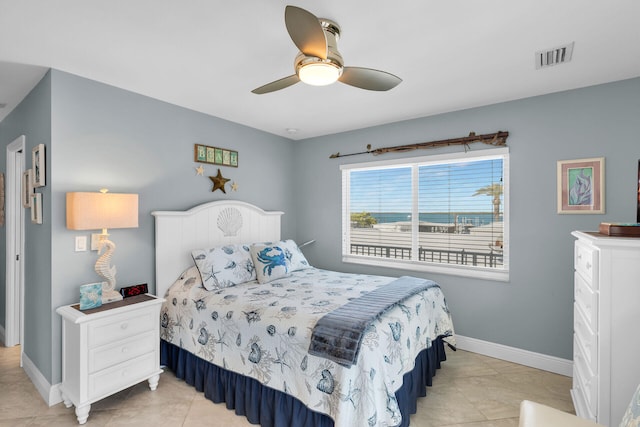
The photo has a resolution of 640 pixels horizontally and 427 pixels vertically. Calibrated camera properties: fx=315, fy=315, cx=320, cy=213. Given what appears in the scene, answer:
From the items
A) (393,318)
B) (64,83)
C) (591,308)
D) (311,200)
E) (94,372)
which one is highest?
(64,83)

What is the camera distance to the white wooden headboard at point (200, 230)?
9.81ft

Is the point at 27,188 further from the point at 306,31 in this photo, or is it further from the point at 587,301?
the point at 587,301

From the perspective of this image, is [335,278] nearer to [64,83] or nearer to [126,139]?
[126,139]

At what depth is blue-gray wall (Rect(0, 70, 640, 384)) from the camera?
245cm

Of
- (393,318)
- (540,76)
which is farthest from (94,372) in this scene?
(540,76)

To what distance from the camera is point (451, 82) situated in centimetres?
264

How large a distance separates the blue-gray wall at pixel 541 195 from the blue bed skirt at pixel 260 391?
81cm

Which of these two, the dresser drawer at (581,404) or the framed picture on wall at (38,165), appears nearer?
the dresser drawer at (581,404)

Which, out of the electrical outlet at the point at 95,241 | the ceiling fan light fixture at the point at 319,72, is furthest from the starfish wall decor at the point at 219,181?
the ceiling fan light fixture at the point at 319,72

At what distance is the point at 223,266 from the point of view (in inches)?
116

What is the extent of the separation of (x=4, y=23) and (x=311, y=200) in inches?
133

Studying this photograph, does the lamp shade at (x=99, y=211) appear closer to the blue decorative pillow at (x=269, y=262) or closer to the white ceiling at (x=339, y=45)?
the white ceiling at (x=339, y=45)

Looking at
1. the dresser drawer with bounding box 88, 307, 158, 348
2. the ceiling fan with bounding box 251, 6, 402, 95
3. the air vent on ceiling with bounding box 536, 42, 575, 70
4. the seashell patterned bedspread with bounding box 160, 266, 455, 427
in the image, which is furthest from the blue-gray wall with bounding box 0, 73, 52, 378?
the air vent on ceiling with bounding box 536, 42, 575, 70

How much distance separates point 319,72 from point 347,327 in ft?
4.87
